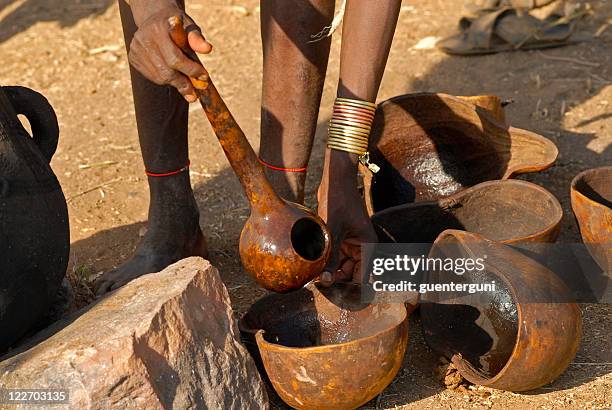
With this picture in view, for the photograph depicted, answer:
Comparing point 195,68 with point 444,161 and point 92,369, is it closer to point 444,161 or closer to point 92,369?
point 92,369

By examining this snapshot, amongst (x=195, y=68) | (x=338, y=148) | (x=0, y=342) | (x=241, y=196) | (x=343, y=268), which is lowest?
(x=241, y=196)

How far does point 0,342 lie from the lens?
8.29 ft

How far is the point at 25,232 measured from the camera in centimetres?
254

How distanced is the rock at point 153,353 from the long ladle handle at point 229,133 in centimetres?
32

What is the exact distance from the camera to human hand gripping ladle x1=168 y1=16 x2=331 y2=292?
246 cm

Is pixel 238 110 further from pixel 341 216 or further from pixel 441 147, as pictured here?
pixel 341 216

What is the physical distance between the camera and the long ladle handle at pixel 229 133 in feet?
7.31

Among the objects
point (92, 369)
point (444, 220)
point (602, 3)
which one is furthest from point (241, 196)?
point (602, 3)

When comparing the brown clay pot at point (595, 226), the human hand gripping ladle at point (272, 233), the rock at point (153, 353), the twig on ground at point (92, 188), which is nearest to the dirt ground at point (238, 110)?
the twig on ground at point (92, 188)

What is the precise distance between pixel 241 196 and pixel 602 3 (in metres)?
2.85

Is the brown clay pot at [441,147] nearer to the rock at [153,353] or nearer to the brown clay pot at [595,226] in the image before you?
the brown clay pot at [595,226]

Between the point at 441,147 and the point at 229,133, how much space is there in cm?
164

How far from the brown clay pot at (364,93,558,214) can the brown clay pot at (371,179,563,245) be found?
0.77 feet

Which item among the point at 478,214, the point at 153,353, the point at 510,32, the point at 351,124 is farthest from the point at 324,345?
the point at 510,32
